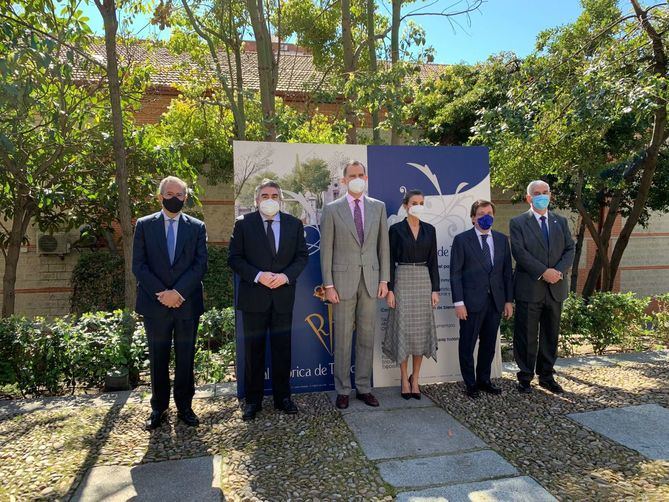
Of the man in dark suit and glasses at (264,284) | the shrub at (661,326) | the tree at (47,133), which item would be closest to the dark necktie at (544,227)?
the man in dark suit and glasses at (264,284)

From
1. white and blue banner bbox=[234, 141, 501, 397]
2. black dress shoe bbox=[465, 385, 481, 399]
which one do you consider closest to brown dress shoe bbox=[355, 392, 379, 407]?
white and blue banner bbox=[234, 141, 501, 397]

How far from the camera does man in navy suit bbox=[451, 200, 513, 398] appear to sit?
461 centimetres

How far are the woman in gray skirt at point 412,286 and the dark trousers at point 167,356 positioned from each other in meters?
1.78

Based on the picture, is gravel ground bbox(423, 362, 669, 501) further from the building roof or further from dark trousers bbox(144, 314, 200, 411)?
the building roof

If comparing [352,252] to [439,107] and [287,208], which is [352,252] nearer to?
[287,208]

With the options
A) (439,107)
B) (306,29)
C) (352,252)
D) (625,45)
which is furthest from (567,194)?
(352,252)

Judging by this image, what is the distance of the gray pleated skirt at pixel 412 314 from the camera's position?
14.7 feet

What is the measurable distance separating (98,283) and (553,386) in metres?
9.08

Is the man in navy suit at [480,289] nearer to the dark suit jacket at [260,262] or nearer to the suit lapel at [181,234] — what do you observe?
the dark suit jacket at [260,262]

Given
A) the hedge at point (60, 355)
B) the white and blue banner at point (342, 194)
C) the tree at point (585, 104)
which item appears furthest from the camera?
the tree at point (585, 104)

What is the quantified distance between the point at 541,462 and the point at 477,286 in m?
1.67

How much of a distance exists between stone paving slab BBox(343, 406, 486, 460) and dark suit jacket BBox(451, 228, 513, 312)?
1.07 metres

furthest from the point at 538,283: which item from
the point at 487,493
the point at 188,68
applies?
the point at 188,68

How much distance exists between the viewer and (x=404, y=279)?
177 inches
